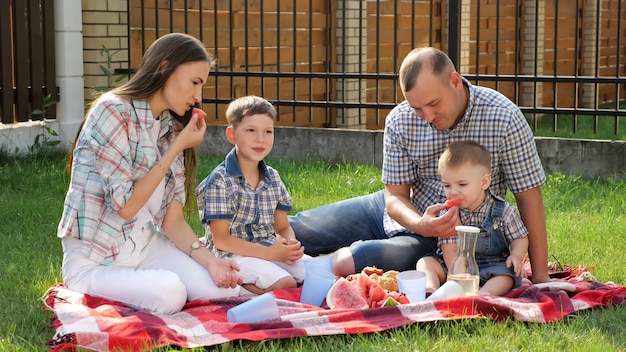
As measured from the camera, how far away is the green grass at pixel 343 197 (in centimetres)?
378

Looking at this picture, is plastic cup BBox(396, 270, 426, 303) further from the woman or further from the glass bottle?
the woman

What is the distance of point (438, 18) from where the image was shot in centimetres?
1438

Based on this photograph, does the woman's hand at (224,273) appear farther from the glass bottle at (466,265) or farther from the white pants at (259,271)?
the glass bottle at (466,265)

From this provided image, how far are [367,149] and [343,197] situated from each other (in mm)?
1834

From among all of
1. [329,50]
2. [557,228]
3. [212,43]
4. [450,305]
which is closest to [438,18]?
[329,50]

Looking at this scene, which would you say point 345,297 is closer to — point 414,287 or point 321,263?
point 414,287

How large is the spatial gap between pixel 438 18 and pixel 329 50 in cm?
277

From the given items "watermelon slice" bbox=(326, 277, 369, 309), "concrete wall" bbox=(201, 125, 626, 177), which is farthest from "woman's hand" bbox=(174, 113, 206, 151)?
"concrete wall" bbox=(201, 125, 626, 177)

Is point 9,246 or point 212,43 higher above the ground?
point 212,43

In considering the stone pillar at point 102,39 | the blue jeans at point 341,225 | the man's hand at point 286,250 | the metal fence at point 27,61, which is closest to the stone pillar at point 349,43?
the stone pillar at point 102,39

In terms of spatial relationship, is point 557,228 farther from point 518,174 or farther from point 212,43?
point 212,43

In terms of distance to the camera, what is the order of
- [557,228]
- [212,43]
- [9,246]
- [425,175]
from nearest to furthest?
[425,175] → [9,246] → [557,228] → [212,43]

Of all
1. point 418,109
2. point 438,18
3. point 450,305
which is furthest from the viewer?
point 438,18

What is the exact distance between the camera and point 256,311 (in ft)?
13.2
